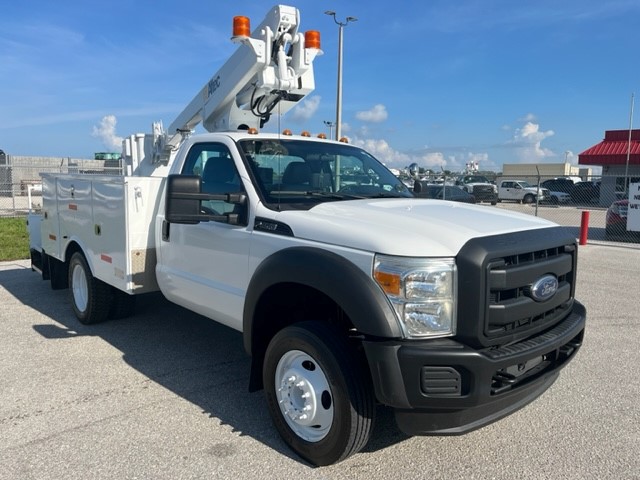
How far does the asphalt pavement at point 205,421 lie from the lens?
3254 millimetres

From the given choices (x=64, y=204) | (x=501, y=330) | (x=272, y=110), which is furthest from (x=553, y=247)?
(x=64, y=204)

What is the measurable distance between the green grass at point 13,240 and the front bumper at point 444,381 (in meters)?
10.1

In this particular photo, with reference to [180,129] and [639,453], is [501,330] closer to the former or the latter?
[639,453]

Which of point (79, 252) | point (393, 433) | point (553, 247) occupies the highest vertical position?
point (553, 247)

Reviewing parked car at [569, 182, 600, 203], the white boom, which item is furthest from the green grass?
parked car at [569, 182, 600, 203]

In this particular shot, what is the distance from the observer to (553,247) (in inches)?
130

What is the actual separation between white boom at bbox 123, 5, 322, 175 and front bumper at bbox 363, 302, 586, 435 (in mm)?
2788

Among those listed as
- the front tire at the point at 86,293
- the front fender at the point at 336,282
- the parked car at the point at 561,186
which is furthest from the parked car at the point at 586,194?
the front fender at the point at 336,282

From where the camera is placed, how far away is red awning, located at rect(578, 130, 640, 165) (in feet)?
107

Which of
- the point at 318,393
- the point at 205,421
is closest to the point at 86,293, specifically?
the point at 205,421

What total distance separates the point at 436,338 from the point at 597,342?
3723mm

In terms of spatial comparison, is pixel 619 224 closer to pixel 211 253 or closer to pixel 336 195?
pixel 336 195

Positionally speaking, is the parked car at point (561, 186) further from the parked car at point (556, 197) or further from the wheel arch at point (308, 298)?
the wheel arch at point (308, 298)

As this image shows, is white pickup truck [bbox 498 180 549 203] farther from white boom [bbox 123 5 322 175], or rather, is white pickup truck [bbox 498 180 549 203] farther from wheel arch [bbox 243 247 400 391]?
wheel arch [bbox 243 247 400 391]
